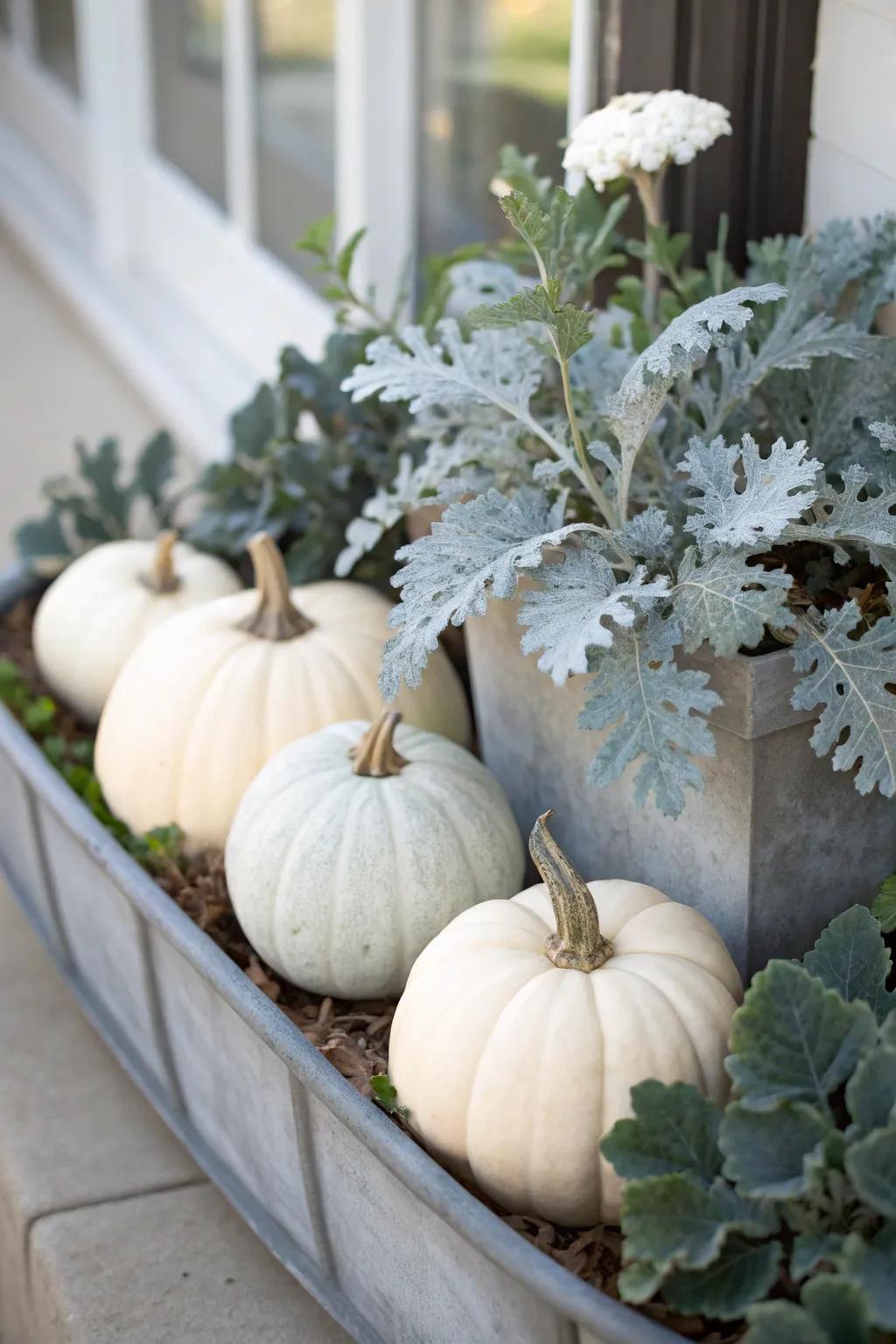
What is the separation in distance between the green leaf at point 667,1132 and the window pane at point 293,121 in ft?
5.89

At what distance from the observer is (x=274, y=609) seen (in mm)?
1470

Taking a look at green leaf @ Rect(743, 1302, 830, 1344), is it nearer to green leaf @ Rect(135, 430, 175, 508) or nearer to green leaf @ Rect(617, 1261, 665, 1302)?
green leaf @ Rect(617, 1261, 665, 1302)

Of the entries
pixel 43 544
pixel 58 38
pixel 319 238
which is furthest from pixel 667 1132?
pixel 58 38

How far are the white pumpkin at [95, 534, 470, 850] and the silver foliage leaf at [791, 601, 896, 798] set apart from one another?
0.51 metres

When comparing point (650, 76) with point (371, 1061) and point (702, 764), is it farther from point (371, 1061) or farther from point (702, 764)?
point (371, 1061)

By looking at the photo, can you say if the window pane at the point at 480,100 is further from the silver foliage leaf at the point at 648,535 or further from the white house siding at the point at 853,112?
Result: the silver foliage leaf at the point at 648,535

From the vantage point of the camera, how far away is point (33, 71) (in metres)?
4.20

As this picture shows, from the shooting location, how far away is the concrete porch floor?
123 centimetres

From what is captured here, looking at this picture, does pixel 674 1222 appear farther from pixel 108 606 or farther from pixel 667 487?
pixel 108 606

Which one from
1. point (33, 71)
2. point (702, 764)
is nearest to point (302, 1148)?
point (702, 764)

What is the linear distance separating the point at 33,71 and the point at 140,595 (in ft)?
10.0

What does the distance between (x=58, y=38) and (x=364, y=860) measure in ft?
11.4

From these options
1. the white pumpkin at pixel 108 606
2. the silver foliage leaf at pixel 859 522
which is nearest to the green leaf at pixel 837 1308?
the silver foliage leaf at pixel 859 522

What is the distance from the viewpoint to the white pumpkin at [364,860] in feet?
4.00
